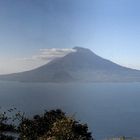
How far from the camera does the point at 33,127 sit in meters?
28.3

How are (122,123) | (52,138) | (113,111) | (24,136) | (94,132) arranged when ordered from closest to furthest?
1. (52,138)
2. (24,136)
3. (94,132)
4. (122,123)
5. (113,111)

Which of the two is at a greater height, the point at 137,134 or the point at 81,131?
the point at 81,131

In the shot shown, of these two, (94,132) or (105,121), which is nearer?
(94,132)

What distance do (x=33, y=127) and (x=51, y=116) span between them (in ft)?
7.48

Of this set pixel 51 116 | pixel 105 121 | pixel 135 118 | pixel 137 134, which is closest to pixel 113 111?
pixel 135 118

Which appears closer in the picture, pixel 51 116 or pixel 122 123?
pixel 51 116

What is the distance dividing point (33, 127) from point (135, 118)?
413 feet

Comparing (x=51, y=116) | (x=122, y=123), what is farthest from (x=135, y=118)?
(x=51, y=116)

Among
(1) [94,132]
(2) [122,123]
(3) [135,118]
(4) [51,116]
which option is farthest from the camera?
(3) [135,118]

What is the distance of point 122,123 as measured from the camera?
136 meters

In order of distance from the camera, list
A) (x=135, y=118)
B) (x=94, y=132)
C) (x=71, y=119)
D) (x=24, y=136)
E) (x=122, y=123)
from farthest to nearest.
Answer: (x=135, y=118) → (x=122, y=123) → (x=94, y=132) → (x=24, y=136) → (x=71, y=119)

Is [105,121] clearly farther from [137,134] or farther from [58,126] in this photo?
[58,126]

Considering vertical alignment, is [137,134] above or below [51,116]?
below

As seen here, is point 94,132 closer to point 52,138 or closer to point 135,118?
point 135,118
